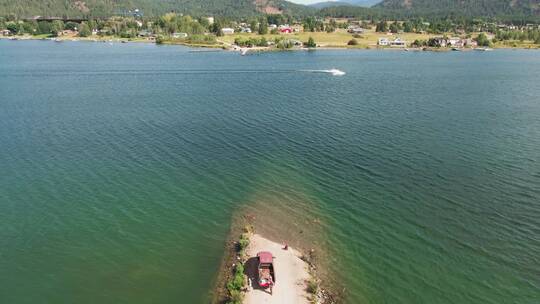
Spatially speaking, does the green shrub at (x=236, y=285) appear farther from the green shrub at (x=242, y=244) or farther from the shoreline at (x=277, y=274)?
the green shrub at (x=242, y=244)

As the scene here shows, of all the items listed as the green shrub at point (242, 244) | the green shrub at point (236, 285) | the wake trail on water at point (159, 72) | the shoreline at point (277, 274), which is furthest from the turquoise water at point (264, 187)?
the wake trail on water at point (159, 72)

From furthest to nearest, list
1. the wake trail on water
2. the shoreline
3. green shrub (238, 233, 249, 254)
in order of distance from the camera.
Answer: the wake trail on water < green shrub (238, 233, 249, 254) < the shoreline

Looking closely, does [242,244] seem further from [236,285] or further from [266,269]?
[236,285]

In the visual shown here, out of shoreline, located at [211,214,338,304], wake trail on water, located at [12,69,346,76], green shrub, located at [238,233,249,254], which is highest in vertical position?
wake trail on water, located at [12,69,346,76]

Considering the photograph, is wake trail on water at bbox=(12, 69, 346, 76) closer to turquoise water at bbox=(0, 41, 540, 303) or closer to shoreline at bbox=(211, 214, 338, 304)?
turquoise water at bbox=(0, 41, 540, 303)

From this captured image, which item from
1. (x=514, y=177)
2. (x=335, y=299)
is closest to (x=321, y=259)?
(x=335, y=299)

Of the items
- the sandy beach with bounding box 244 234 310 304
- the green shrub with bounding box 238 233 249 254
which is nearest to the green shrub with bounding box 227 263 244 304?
the sandy beach with bounding box 244 234 310 304

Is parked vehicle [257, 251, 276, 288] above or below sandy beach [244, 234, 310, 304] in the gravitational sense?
above
